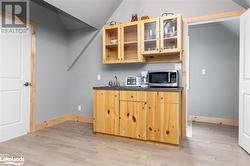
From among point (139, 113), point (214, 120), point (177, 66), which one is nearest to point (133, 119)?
point (139, 113)

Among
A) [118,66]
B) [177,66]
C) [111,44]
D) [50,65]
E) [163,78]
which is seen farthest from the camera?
[50,65]

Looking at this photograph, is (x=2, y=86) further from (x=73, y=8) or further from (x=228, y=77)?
(x=228, y=77)

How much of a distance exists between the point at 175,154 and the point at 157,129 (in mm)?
424

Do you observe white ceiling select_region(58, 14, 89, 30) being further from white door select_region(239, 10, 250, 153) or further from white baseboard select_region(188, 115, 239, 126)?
white baseboard select_region(188, 115, 239, 126)

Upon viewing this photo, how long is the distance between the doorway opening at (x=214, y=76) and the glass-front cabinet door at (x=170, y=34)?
1166 millimetres

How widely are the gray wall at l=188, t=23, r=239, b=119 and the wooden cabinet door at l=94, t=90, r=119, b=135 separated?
2.16m

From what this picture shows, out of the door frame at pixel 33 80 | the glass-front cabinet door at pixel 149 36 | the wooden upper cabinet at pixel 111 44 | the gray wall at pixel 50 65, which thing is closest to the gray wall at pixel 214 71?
the glass-front cabinet door at pixel 149 36

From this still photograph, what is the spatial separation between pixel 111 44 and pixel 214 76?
96.8 inches

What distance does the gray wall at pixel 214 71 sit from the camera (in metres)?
3.64

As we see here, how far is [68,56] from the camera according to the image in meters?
4.08

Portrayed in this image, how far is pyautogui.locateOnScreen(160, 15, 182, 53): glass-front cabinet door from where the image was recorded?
2652 millimetres

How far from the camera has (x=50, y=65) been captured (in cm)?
364

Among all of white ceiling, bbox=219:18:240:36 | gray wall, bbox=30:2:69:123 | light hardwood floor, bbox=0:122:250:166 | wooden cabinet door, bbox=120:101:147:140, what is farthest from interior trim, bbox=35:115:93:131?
white ceiling, bbox=219:18:240:36

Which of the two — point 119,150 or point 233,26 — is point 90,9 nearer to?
point 119,150
